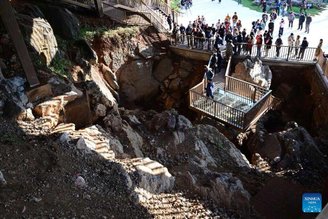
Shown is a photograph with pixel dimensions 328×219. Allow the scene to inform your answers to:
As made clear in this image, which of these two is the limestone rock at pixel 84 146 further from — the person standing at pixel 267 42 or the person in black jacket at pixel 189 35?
the person standing at pixel 267 42

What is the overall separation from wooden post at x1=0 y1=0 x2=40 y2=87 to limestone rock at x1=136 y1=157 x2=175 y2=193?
4489 mm

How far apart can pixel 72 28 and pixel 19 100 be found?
6.47 m

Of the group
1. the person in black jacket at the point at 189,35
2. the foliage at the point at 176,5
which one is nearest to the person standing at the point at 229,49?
the person in black jacket at the point at 189,35

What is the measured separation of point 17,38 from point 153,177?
5.89 metres

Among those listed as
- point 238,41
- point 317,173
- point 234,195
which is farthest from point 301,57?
point 234,195

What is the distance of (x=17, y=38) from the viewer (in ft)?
35.3

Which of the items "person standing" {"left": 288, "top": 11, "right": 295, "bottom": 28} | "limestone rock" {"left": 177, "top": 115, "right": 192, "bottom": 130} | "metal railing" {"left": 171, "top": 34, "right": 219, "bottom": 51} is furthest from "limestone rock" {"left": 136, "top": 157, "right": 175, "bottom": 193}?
"person standing" {"left": 288, "top": 11, "right": 295, "bottom": 28}

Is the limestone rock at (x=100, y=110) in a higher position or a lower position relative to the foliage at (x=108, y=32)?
lower

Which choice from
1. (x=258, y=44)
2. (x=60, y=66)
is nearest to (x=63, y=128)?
(x=60, y=66)

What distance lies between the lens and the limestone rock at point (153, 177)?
907 cm

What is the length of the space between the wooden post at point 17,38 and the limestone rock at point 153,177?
4489 millimetres

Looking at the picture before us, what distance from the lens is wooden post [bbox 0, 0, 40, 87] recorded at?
10.5 metres

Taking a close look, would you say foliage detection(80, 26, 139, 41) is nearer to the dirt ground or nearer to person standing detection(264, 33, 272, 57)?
person standing detection(264, 33, 272, 57)

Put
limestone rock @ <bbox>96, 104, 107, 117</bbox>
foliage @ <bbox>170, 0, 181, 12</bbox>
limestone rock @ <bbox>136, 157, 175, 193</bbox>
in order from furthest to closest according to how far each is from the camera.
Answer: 1. foliage @ <bbox>170, 0, 181, 12</bbox>
2. limestone rock @ <bbox>96, 104, 107, 117</bbox>
3. limestone rock @ <bbox>136, 157, 175, 193</bbox>
